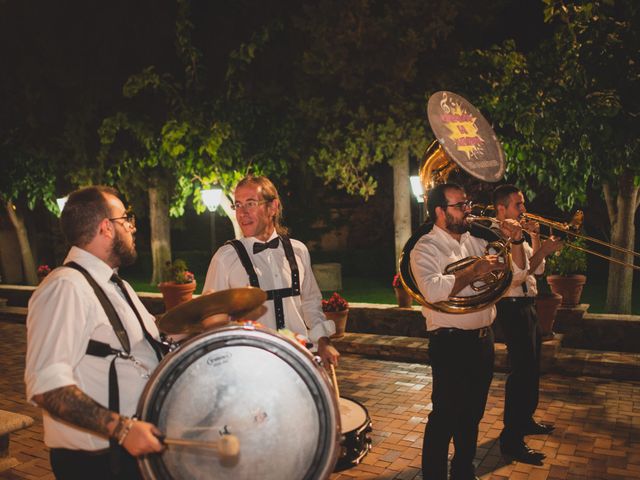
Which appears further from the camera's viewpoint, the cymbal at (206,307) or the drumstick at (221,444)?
the cymbal at (206,307)

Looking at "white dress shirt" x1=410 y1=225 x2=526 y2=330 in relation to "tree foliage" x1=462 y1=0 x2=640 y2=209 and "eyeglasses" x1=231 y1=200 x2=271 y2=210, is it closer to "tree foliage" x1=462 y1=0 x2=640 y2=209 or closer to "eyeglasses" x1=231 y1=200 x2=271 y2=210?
"eyeglasses" x1=231 y1=200 x2=271 y2=210

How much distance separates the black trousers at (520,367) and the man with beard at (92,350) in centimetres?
322

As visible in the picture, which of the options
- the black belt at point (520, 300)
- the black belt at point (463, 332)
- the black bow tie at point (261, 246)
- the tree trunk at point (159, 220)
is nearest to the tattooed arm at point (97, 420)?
the black bow tie at point (261, 246)

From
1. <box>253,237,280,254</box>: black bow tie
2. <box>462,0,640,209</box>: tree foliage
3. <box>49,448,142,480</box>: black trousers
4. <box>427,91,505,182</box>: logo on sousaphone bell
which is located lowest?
<box>49,448,142,480</box>: black trousers

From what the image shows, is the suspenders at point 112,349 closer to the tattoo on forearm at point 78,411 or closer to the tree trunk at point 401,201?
the tattoo on forearm at point 78,411

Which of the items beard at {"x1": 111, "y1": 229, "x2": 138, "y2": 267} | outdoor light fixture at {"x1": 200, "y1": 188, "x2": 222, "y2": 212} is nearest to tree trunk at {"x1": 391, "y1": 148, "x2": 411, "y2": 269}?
outdoor light fixture at {"x1": 200, "y1": 188, "x2": 222, "y2": 212}

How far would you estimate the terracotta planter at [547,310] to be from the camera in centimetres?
711

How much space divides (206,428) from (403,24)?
9944 mm

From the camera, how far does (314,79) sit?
37.6 ft

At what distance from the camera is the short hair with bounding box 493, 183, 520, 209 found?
4.66m

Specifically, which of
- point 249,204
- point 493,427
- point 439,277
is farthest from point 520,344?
point 249,204

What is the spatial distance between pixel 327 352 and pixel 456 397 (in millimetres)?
934

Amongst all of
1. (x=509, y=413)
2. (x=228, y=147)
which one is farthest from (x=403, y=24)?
(x=509, y=413)

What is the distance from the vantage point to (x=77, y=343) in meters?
2.04
